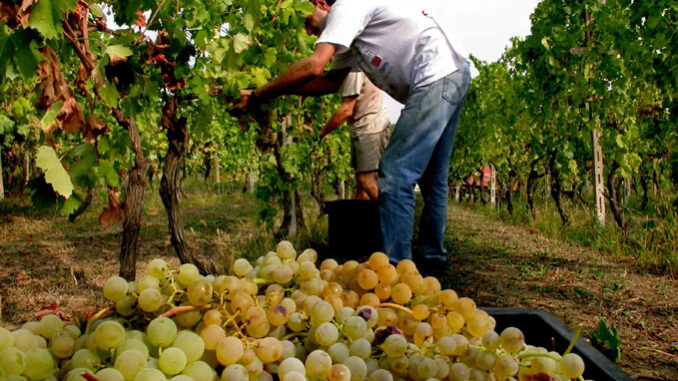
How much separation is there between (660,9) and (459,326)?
3577 mm

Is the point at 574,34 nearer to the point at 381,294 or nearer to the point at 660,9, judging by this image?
the point at 660,9

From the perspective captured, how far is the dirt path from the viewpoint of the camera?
1959mm

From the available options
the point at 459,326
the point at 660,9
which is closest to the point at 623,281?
the point at 660,9

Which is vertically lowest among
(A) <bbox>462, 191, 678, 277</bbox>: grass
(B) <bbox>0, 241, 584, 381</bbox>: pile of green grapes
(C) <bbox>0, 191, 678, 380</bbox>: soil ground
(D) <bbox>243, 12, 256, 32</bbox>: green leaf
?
(C) <bbox>0, 191, 678, 380</bbox>: soil ground

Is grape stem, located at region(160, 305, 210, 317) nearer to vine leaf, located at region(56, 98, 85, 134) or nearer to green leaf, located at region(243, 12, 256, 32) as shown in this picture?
vine leaf, located at region(56, 98, 85, 134)

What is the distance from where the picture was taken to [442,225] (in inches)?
112

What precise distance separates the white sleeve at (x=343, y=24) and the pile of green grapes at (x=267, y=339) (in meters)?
1.56

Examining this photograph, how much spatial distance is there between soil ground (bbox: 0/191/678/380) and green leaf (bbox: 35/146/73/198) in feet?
1.07

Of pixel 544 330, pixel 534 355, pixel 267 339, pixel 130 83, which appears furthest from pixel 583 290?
pixel 267 339

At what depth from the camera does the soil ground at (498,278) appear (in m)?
2.25

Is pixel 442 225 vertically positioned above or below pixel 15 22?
below

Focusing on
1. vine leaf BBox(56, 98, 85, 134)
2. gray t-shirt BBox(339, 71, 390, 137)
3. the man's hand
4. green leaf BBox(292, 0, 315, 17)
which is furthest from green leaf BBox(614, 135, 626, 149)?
vine leaf BBox(56, 98, 85, 134)

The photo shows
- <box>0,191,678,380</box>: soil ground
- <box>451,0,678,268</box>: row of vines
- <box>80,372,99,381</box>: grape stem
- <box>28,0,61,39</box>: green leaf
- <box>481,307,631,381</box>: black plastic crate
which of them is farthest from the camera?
<box>451,0,678,268</box>: row of vines

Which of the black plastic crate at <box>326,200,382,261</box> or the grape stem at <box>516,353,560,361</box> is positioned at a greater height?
the grape stem at <box>516,353,560,361</box>
